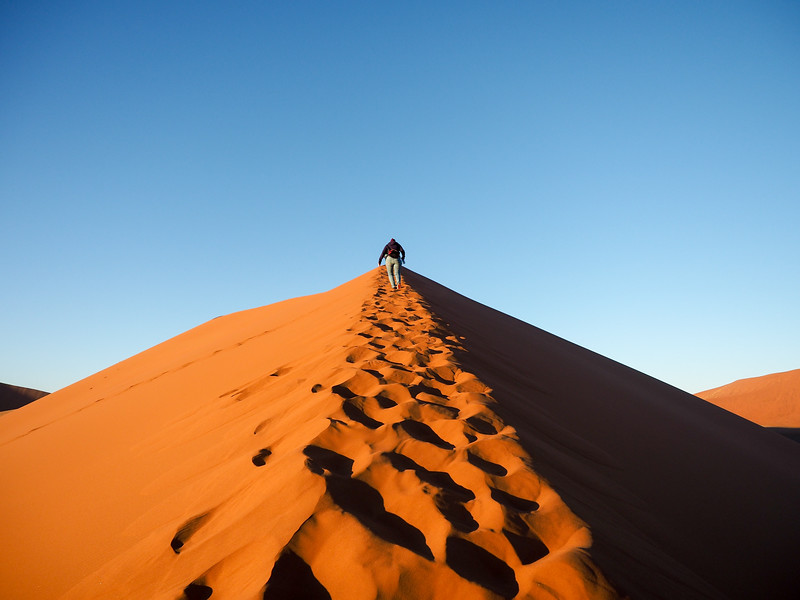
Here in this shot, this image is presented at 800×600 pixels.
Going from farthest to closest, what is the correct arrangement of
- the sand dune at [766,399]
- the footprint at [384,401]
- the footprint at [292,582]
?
the sand dune at [766,399]
the footprint at [384,401]
the footprint at [292,582]

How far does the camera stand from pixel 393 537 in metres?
1.74

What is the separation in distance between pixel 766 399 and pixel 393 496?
3553cm

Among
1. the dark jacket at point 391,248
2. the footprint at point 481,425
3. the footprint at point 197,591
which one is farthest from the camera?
the dark jacket at point 391,248

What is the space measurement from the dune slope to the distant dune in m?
40.5

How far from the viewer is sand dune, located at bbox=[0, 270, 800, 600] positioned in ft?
5.37

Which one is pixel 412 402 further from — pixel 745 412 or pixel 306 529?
pixel 745 412

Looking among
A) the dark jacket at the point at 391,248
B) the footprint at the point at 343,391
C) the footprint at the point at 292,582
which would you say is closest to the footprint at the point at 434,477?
the footprint at the point at 292,582

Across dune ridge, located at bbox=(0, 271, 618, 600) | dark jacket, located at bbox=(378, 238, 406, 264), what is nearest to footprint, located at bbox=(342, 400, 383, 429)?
dune ridge, located at bbox=(0, 271, 618, 600)

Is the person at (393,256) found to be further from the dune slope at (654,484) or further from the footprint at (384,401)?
the footprint at (384,401)

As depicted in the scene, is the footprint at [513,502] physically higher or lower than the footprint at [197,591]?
higher

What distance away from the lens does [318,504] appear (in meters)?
1.87

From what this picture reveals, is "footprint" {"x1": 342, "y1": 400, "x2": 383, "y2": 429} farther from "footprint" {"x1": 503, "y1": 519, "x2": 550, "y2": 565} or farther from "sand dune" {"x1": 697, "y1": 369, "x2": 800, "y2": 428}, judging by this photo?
"sand dune" {"x1": 697, "y1": 369, "x2": 800, "y2": 428}

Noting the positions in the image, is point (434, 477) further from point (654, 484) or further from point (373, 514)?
point (654, 484)

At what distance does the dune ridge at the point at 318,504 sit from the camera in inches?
62.6
